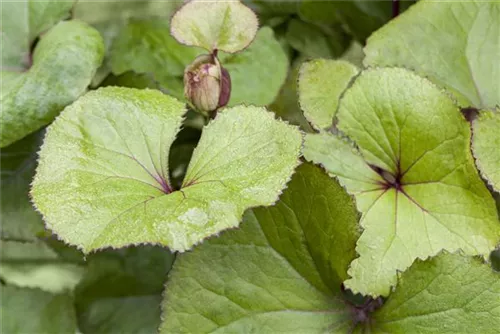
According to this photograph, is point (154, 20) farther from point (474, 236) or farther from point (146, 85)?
point (474, 236)

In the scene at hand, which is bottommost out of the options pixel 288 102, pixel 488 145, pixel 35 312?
pixel 35 312

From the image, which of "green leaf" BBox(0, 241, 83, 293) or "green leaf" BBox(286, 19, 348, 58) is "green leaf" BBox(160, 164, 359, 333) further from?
"green leaf" BBox(286, 19, 348, 58)

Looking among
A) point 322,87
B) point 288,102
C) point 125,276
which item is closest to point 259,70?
point 288,102

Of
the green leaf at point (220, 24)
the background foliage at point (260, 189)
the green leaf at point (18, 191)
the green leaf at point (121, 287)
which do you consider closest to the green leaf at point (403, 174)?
the background foliage at point (260, 189)

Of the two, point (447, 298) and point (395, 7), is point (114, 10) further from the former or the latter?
point (447, 298)

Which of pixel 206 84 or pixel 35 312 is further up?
pixel 206 84

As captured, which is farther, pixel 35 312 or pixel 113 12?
pixel 113 12

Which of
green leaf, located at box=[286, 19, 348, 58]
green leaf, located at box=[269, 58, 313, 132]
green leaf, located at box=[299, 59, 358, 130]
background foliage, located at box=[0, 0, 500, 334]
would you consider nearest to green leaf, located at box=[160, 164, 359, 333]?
background foliage, located at box=[0, 0, 500, 334]
